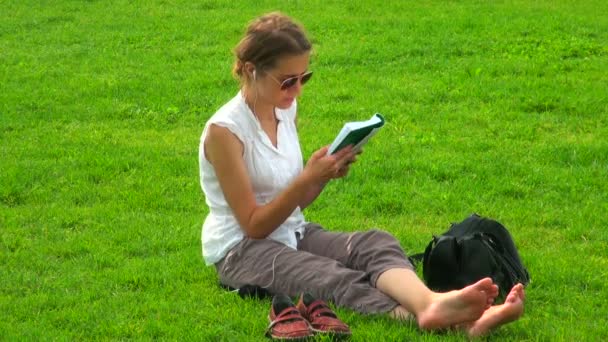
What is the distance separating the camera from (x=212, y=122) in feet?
17.8

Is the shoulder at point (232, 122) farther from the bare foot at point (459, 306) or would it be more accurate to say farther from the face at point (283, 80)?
the bare foot at point (459, 306)

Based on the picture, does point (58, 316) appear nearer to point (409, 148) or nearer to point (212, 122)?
point (212, 122)

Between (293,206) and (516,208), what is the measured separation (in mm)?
2221

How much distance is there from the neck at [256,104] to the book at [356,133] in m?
0.54

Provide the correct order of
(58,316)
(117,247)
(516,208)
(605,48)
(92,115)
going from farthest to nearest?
(605,48), (92,115), (516,208), (117,247), (58,316)

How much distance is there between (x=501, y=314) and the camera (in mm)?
4750

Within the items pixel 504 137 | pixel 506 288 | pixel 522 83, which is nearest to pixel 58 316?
pixel 506 288

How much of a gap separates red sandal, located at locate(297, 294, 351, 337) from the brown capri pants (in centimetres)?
26

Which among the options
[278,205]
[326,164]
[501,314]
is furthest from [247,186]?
[501,314]

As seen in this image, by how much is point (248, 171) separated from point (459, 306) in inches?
51.3

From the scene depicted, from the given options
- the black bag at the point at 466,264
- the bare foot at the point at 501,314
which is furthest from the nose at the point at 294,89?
the bare foot at the point at 501,314

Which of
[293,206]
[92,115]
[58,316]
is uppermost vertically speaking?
[293,206]

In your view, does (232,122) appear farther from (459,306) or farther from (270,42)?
(459,306)

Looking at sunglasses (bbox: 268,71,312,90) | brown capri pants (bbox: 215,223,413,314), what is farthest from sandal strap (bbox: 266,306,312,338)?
sunglasses (bbox: 268,71,312,90)
